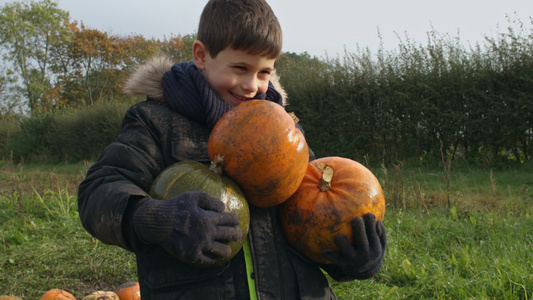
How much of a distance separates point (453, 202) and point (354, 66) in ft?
22.2

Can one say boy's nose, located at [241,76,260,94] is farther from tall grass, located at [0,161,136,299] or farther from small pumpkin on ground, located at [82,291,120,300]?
tall grass, located at [0,161,136,299]

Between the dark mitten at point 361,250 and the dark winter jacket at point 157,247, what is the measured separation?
0.59 ft

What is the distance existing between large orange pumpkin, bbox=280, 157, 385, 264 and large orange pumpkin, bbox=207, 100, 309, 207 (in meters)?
0.12

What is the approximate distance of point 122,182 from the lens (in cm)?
153

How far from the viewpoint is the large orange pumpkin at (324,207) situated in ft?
5.64

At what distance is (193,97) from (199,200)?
2.07 ft

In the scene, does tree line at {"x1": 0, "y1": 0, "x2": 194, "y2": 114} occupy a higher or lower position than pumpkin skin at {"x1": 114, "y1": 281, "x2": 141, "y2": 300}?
higher

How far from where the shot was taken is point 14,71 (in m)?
38.1

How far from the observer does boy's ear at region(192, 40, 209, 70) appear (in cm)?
194

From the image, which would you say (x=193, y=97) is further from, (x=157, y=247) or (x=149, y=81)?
(x=157, y=247)

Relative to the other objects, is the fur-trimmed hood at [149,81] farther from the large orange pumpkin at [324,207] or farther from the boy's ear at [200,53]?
the large orange pumpkin at [324,207]

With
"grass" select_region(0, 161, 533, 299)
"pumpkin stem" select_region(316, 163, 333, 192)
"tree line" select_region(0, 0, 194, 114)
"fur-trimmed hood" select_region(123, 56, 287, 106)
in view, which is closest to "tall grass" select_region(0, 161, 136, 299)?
"grass" select_region(0, 161, 533, 299)

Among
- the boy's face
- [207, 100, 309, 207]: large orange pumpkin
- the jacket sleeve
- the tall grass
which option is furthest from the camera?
the tall grass

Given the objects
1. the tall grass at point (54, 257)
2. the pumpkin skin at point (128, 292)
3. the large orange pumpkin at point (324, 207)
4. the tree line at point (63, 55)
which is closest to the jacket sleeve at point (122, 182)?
the large orange pumpkin at point (324, 207)
